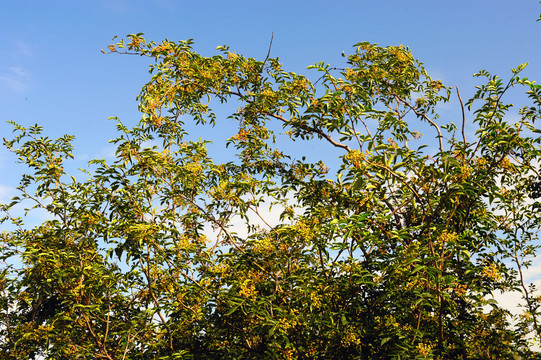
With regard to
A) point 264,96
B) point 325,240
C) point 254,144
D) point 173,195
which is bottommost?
point 325,240

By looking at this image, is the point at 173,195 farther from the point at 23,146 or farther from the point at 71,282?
the point at 23,146

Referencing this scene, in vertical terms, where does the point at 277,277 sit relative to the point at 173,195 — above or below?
below

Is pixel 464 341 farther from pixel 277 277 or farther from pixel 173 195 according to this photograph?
pixel 173 195

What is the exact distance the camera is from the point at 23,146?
6.41 meters

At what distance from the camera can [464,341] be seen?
16.9 ft

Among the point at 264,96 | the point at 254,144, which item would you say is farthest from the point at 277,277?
the point at 264,96

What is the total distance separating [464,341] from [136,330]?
3.68 metres

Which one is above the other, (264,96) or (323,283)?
(264,96)

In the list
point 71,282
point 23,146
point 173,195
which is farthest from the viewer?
point 23,146

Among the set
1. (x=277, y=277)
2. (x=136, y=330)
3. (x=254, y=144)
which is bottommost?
(x=136, y=330)

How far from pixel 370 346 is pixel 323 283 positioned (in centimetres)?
88

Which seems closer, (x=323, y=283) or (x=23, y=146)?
(x=323, y=283)

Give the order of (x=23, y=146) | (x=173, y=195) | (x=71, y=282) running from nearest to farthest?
1. (x=71, y=282)
2. (x=173, y=195)
3. (x=23, y=146)

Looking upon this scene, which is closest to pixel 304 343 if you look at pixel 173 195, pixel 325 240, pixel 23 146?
pixel 325 240
